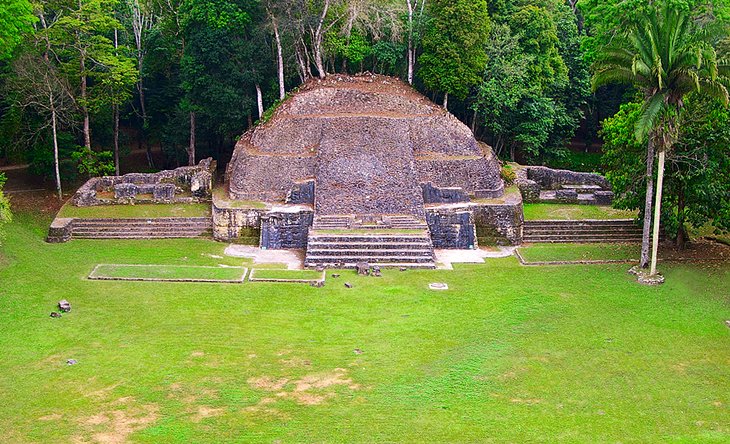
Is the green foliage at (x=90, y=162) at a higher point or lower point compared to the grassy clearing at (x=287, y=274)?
higher

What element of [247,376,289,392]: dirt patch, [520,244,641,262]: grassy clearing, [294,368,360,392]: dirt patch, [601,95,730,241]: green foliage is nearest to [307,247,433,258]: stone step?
[520,244,641,262]: grassy clearing

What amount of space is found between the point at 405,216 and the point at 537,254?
4.36 metres

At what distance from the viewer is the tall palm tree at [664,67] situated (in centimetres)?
2147

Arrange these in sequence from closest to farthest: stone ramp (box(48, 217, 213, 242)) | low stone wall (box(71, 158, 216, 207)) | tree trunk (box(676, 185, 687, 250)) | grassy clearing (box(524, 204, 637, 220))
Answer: tree trunk (box(676, 185, 687, 250)), stone ramp (box(48, 217, 213, 242)), grassy clearing (box(524, 204, 637, 220)), low stone wall (box(71, 158, 216, 207))

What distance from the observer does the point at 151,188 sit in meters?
30.5

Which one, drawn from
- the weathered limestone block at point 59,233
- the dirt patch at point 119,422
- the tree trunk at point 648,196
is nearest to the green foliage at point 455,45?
the tree trunk at point 648,196

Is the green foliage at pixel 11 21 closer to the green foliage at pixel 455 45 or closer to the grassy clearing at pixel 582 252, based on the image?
the green foliage at pixel 455 45

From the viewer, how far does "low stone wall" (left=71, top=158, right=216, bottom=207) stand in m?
29.9

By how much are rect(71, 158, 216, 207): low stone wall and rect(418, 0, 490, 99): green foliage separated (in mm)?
10007

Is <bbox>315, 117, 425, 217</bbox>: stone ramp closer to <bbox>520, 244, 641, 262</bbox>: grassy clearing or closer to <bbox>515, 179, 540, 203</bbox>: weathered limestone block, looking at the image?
<bbox>520, 244, 641, 262</bbox>: grassy clearing

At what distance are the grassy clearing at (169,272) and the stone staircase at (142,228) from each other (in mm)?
3215

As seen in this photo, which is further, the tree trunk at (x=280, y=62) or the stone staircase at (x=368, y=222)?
the tree trunk at (x=280, y=62)

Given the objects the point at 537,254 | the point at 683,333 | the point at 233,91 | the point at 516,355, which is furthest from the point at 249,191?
the point at 683,333

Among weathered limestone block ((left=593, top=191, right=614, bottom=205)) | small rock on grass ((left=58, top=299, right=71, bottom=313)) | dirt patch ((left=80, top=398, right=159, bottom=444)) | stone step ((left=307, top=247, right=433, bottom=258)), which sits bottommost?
dirt patch ((left=80, top=398, right=159, bottom=444))
